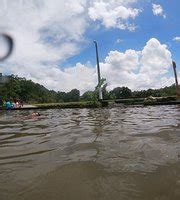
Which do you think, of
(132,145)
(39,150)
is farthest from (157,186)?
(39,150)

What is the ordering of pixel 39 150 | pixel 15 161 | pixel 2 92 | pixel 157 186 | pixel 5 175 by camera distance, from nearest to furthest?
pixel 157 186 → pixel 5 175 → pixel 15 161 → pixel 39 150 → pixel 2 92

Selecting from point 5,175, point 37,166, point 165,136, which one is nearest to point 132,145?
point 165,136

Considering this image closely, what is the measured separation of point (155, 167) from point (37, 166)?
1.73m

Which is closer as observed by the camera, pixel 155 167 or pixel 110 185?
pixel 110 185

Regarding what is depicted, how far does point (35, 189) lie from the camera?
3199 millimetres

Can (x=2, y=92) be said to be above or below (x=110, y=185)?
above

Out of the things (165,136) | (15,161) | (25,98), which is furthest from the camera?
(25,98)

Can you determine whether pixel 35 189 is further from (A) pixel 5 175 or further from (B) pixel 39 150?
(B) pixel 39 150

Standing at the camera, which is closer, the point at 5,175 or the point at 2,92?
the point at 5,175

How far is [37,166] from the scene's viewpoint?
422 centimetres

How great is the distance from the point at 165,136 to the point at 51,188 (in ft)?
12.5

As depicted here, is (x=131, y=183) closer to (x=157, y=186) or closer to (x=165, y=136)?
(x=157, y=186)

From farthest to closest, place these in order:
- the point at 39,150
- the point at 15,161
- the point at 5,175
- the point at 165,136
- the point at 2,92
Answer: the point at 2,92
the point at 165,136
the point at 39,150
the point at 15,161
the point at 5,175

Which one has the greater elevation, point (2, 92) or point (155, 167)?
point (2, 92)
